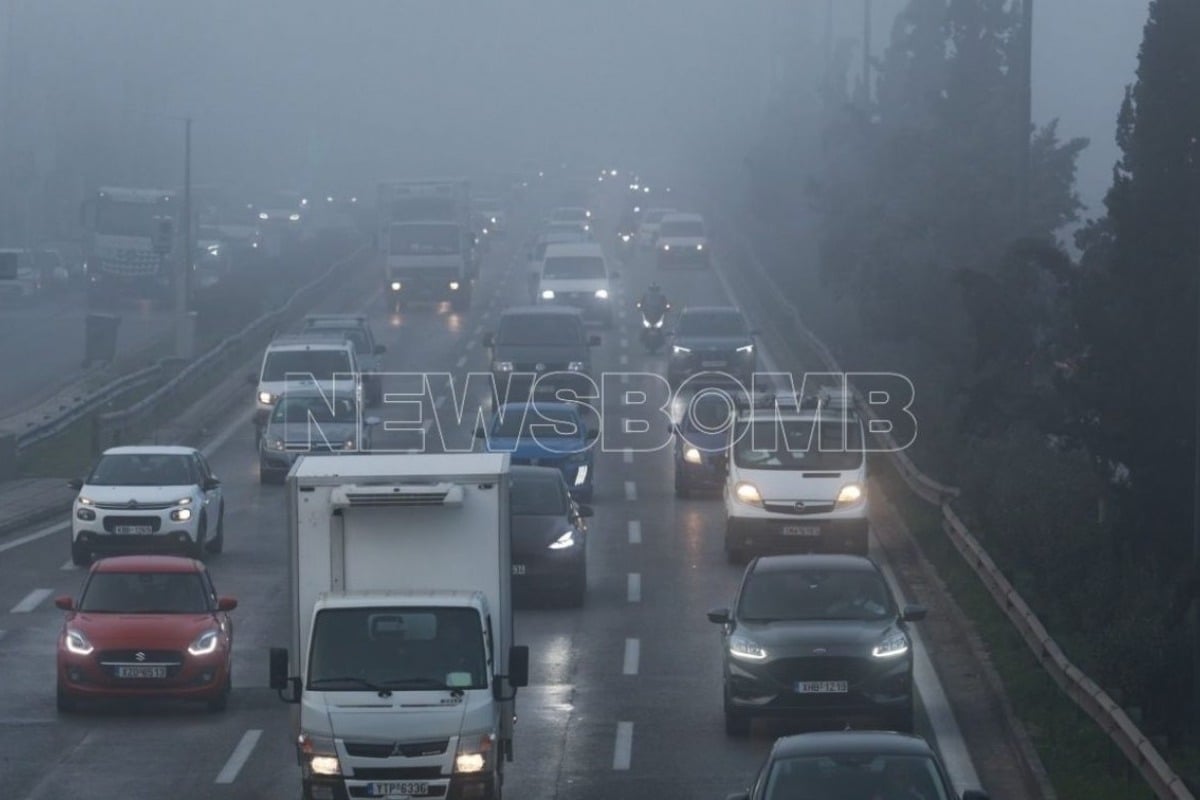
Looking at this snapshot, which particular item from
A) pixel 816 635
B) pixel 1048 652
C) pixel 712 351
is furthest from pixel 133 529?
pixel 712 351

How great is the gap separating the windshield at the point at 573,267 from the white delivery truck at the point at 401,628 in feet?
142

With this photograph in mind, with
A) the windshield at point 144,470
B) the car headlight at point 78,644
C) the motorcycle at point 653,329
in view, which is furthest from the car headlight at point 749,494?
the motorcycle at point 653,329

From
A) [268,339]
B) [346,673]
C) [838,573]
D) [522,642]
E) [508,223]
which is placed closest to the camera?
[346,673]

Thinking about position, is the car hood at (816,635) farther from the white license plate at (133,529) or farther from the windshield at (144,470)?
the windshield at (144,470)

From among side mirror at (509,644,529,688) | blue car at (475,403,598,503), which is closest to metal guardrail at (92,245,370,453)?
blue car at (475,403,598,503)

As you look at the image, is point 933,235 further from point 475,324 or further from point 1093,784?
point 1093,784

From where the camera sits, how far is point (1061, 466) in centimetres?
2902

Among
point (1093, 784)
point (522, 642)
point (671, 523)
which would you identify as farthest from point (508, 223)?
point (1093, 784)

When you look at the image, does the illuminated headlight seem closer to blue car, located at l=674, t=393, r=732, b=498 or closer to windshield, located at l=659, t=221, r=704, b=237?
blue car, located at l=674, t=393, r=732, b=498

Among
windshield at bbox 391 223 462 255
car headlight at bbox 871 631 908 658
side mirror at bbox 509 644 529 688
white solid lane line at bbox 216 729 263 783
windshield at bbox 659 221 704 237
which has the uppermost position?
windshield at bbox 659 221 704 237

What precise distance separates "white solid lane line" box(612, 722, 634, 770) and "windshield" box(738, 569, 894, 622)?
1443 millimetres

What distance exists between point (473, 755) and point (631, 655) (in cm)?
828

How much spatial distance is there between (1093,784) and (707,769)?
10.8ft

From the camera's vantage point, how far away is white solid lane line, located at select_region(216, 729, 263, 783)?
17.9 m
